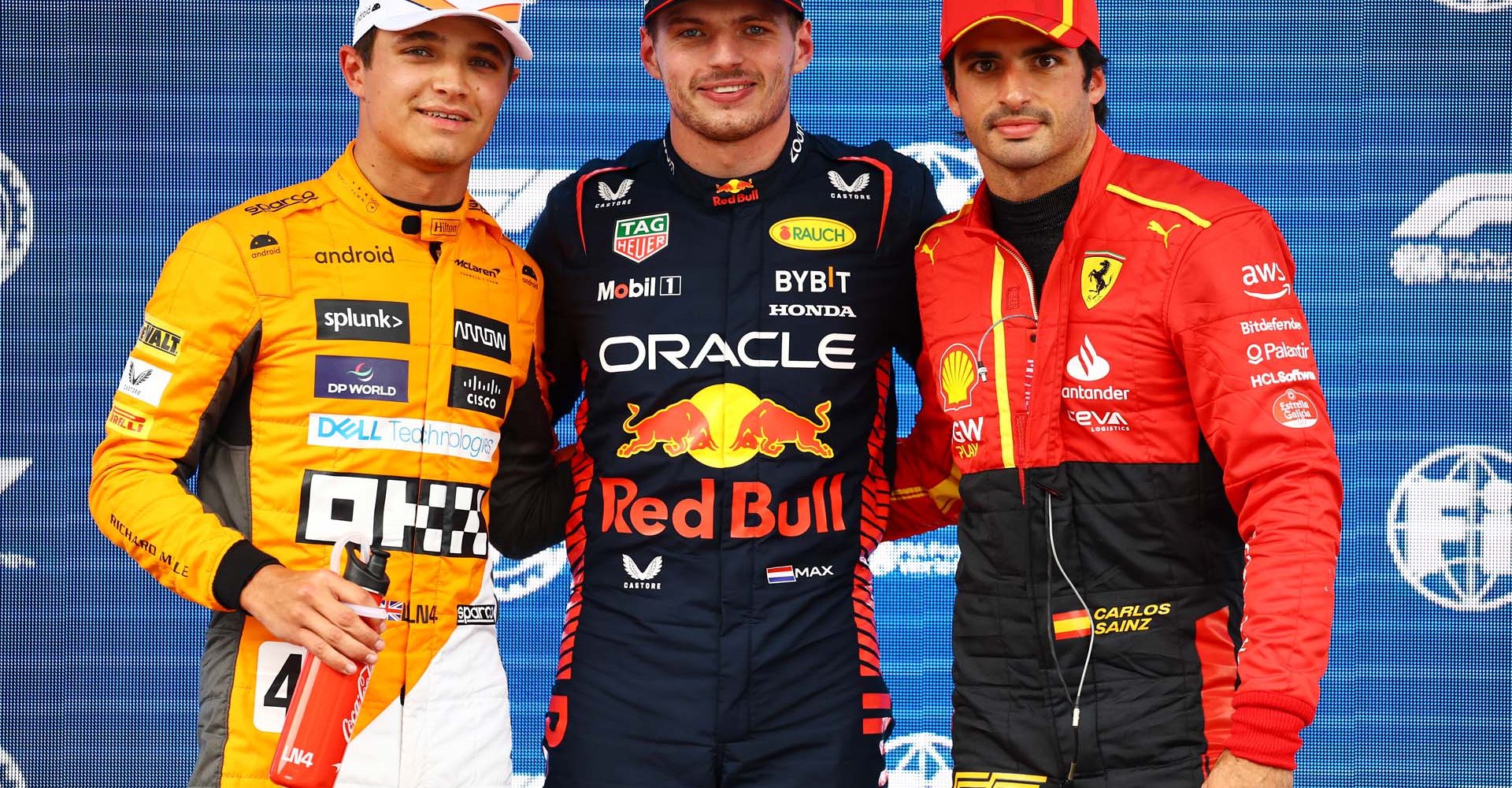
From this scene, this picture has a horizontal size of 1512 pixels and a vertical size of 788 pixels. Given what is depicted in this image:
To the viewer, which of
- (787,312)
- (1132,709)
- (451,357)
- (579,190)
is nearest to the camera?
(1132,709)

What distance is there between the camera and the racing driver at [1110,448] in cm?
171

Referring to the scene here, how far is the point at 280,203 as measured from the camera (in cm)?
208

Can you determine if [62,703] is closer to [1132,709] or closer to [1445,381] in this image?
[1132,709]

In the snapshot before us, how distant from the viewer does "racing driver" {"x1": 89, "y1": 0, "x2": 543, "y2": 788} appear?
191 cm

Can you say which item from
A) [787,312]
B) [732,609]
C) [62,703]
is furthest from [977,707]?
[62,703]

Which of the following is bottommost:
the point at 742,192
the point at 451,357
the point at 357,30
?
the point at 451,357

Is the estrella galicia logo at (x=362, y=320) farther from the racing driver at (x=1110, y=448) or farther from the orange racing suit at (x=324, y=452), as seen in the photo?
the racing driver at (x=1110, y=448)

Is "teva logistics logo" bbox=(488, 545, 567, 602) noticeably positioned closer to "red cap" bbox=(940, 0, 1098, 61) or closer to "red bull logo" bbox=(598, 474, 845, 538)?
"red bull logo" bbox=(598, 474, 845, 538)

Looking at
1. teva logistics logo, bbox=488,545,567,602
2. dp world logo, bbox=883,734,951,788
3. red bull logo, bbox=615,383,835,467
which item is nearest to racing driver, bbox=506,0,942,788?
red bull logo, bbox=615,383,835,467

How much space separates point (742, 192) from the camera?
222 cm

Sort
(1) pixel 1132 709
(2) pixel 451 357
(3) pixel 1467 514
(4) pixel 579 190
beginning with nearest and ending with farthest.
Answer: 1. (1) pixel 1132 709
2. (2) pixel 451 357
3. (4) pixel 579 190
4. (3) pixel 1467 514

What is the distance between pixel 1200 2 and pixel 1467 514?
1.35 metres

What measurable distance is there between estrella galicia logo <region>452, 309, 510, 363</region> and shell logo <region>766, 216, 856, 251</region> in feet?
1.42

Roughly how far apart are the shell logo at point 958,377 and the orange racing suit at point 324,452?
25.7 inches
